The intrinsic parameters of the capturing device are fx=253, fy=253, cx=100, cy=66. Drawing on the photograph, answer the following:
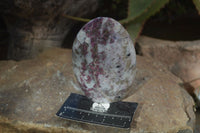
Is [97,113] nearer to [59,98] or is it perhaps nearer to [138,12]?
[59,98]

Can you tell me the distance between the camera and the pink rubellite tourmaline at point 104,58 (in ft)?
3.02

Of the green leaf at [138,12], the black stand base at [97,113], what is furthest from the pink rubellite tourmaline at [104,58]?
the green leaf at [138,12]

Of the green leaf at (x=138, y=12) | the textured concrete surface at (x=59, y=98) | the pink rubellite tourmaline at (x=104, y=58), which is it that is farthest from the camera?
the green leaf at (x=138, y=12)

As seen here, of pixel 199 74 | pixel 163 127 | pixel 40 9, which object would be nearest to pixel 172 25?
pixel 199 74

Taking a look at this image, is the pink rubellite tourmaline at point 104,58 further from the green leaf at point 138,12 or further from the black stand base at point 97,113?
the green leaf at point 138,12

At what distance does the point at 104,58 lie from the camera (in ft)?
3.06

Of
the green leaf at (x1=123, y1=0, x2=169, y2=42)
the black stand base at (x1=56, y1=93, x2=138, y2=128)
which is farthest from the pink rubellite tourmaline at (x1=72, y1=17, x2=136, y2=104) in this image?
the green leaf at (x1=123, y1=0, x2=169, y2=42)

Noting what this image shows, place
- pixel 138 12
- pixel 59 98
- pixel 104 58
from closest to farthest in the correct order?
pixel 104 58 → pixel 59 98 → pixel 138 12

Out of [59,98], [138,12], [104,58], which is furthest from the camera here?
[138,12]

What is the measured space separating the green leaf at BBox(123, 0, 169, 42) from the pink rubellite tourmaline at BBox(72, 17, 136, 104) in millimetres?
522

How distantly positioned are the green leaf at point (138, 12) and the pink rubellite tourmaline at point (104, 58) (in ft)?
1.71

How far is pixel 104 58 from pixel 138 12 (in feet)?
2.02

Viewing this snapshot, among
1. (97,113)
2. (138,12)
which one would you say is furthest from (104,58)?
(138,12)

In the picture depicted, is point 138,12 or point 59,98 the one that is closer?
point 59,98
